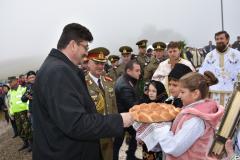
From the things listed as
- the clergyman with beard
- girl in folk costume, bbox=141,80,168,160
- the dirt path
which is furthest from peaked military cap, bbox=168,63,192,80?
the clergyman with beard

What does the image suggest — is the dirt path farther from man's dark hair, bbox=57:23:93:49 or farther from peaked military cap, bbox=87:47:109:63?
man's dark hair, bbox=57:23:93:49

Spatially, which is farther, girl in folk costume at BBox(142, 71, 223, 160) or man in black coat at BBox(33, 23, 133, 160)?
girl in folk costume at BBox(142, 71, 223, 160)

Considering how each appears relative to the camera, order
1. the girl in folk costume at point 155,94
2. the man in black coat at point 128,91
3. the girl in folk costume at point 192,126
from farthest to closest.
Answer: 1. the man in black coat at point 128,91
2. the girl in folk costume at point 155,94
3. the girl in folk costume at point 192,126

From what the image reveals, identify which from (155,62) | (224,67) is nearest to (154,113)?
(224,67)

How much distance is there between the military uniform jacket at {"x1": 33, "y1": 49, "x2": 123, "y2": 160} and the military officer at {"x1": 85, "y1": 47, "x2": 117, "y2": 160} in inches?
74.3

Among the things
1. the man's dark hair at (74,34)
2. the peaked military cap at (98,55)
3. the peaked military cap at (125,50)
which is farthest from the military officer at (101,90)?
the peaked military cap at (125,50)

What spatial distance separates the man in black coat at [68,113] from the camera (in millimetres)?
2533

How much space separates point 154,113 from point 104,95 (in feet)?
7.12

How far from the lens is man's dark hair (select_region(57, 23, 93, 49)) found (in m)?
2.79

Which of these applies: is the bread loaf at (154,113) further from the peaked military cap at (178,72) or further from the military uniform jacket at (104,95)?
the military uniform jacket at (104,95)

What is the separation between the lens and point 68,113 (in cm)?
251

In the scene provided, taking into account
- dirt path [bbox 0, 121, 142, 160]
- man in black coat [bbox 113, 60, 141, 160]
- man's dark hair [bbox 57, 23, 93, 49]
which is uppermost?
man's dark hair [bbox 57, 23, 93, 49]

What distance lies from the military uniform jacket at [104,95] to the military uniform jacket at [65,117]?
1.89 meters

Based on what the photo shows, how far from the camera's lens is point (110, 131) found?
262 cm
